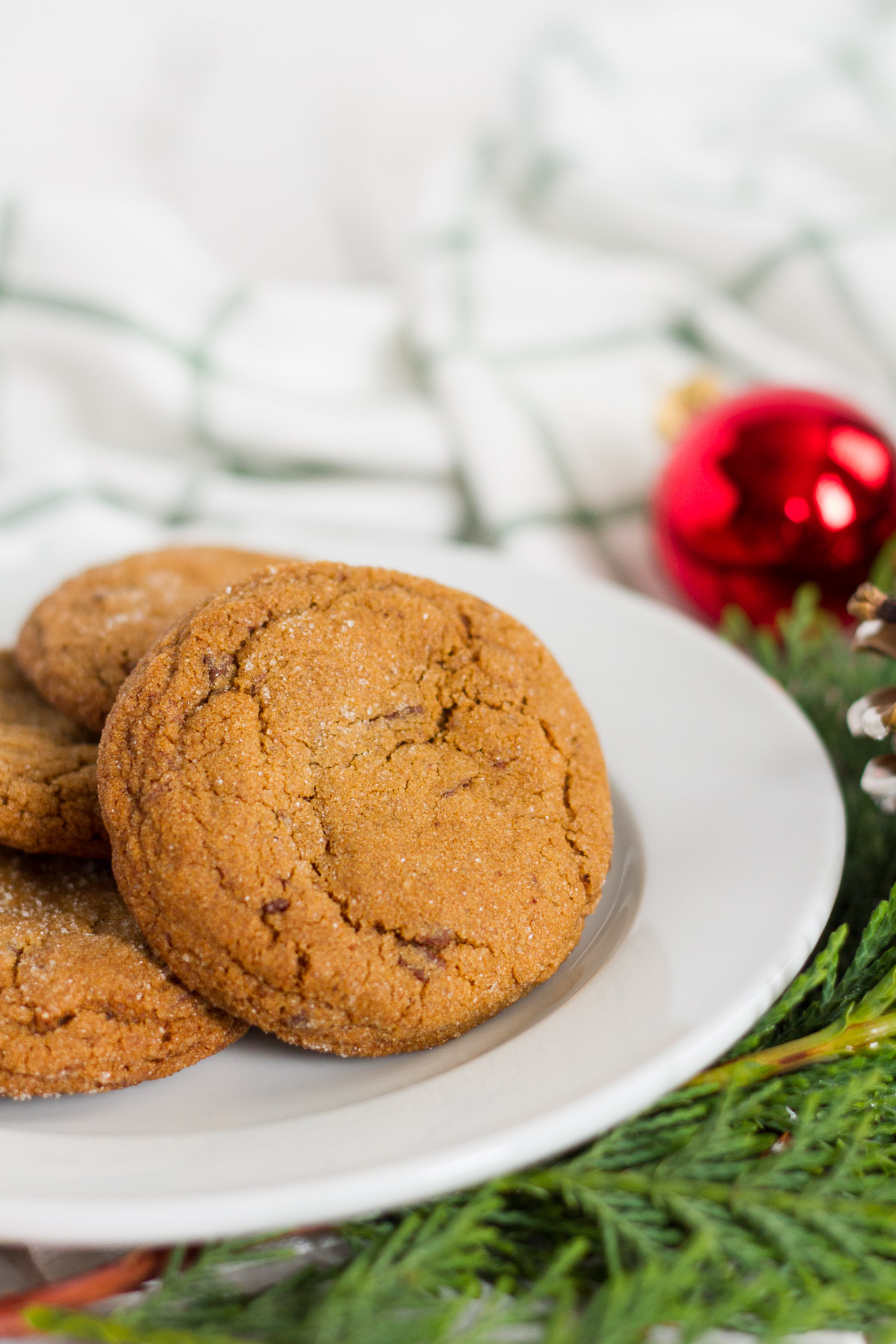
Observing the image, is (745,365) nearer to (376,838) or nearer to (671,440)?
(671,440)

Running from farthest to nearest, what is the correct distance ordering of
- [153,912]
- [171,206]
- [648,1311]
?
[171,206], [153,912], [648,1311]

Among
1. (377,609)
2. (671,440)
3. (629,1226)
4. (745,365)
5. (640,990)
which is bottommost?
(629,1226)

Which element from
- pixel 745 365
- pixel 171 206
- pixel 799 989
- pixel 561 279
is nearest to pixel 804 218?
pixel 745 365

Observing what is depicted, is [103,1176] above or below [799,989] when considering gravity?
below

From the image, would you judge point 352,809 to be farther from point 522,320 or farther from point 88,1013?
point 522,320

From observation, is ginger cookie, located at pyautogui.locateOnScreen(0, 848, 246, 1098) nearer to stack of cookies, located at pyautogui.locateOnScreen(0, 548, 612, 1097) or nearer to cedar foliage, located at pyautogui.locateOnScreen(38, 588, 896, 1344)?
stack of cookies, located at pyautogui.locateOnScreen(0, 548, 612, 1097)

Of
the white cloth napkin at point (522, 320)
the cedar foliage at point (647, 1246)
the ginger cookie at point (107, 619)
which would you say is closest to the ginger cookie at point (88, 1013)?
the cedar foliage at point (647, 1246)

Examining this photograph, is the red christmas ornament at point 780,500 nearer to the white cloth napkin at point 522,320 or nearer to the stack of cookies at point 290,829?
the white cloth napkin at point 522,320

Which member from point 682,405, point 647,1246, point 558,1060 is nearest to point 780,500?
point 682,405
